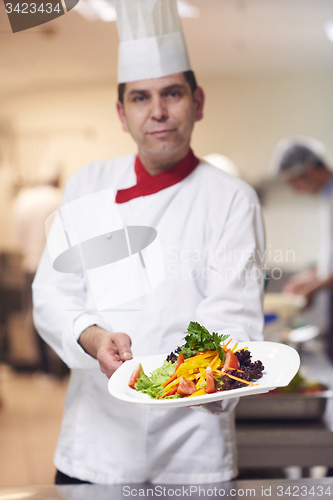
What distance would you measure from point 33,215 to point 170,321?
1.45ft

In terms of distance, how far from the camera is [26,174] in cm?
125

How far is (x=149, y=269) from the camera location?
3.49ft

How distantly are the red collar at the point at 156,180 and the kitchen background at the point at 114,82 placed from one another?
0.25 ft

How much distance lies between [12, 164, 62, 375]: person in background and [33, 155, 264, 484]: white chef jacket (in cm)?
17

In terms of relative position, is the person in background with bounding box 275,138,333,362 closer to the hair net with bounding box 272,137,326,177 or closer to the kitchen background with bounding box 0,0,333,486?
the hair net with bounding box 272,137,326,177

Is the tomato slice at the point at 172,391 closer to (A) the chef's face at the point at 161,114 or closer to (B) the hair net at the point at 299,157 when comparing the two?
(A) the chef's face at the point at 161,114

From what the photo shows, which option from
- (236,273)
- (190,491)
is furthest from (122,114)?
(190,491)

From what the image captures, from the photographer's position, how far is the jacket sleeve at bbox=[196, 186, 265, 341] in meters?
0.97

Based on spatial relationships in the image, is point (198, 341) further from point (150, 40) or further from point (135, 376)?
point (150, 40)

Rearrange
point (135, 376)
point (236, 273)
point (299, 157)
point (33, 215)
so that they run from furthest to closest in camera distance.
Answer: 1. point (299, 157)
2. point (33, 215)
3. point (236, 273)
4. point (135, 376)

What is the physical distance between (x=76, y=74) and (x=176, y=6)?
275 mm

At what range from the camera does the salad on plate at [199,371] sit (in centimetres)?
77

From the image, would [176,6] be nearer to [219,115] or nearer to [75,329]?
[219,115]

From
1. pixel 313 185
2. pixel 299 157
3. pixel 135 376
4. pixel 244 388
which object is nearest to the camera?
pixel 244 388
